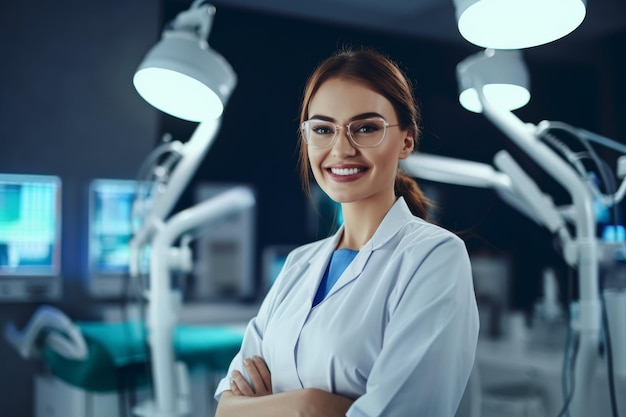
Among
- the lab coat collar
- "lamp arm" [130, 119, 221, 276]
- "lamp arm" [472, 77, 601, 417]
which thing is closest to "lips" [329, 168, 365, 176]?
the lab coat collar

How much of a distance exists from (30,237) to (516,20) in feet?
7.80

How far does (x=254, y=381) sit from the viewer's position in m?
1.15

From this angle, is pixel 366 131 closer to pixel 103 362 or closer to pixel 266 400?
pixel 266 400

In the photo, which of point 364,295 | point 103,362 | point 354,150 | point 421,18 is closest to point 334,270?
point 364,295

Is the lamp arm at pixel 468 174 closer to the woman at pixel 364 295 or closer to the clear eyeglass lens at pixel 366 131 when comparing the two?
the woman at pixel 364 295

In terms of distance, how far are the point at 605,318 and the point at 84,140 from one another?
2.39 meters

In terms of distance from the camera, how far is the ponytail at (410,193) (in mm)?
1257

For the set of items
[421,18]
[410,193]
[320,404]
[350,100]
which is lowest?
[320,404]

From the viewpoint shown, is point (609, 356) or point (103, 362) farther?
point (103, 362)

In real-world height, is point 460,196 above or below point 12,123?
below

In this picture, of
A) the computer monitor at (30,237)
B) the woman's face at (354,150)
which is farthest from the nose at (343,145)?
the computer monitor at (30,237)

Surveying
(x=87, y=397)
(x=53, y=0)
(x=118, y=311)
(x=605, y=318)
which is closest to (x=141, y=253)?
(x=87, y=397)

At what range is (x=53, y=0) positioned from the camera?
2949mm

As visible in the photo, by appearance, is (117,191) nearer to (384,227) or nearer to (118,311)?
(118,311)
